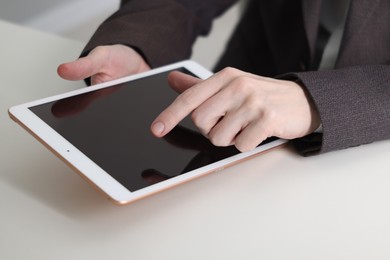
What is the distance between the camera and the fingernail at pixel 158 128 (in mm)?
694

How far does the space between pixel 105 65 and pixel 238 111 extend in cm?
22

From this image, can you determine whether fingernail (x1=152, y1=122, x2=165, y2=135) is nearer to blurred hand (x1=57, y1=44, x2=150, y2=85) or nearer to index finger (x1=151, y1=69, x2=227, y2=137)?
index finger (x1=151, y1=69, x2=227, y2=137)

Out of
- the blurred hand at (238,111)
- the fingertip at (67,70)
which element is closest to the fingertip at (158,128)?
the blurred hand at (238,111)

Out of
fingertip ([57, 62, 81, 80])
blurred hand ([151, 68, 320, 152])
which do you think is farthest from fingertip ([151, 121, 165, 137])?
fingertip ([57, 62, 81, 80])

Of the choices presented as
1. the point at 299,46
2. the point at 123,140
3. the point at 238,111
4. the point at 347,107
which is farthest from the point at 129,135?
the point at 299,46

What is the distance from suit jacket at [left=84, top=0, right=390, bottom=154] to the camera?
0.76 m

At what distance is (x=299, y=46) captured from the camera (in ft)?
3.74

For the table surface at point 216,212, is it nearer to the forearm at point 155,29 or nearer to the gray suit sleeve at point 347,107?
the gray suit sleeve at point 347,107

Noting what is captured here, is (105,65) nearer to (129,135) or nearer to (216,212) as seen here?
(129,135)

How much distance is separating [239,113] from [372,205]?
175mm

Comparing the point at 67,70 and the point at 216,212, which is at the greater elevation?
the point at 67,70

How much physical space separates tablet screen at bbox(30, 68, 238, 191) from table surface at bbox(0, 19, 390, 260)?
34mm

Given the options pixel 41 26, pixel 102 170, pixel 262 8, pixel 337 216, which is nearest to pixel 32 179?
pixel 102 170

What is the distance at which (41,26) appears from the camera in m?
2.12
